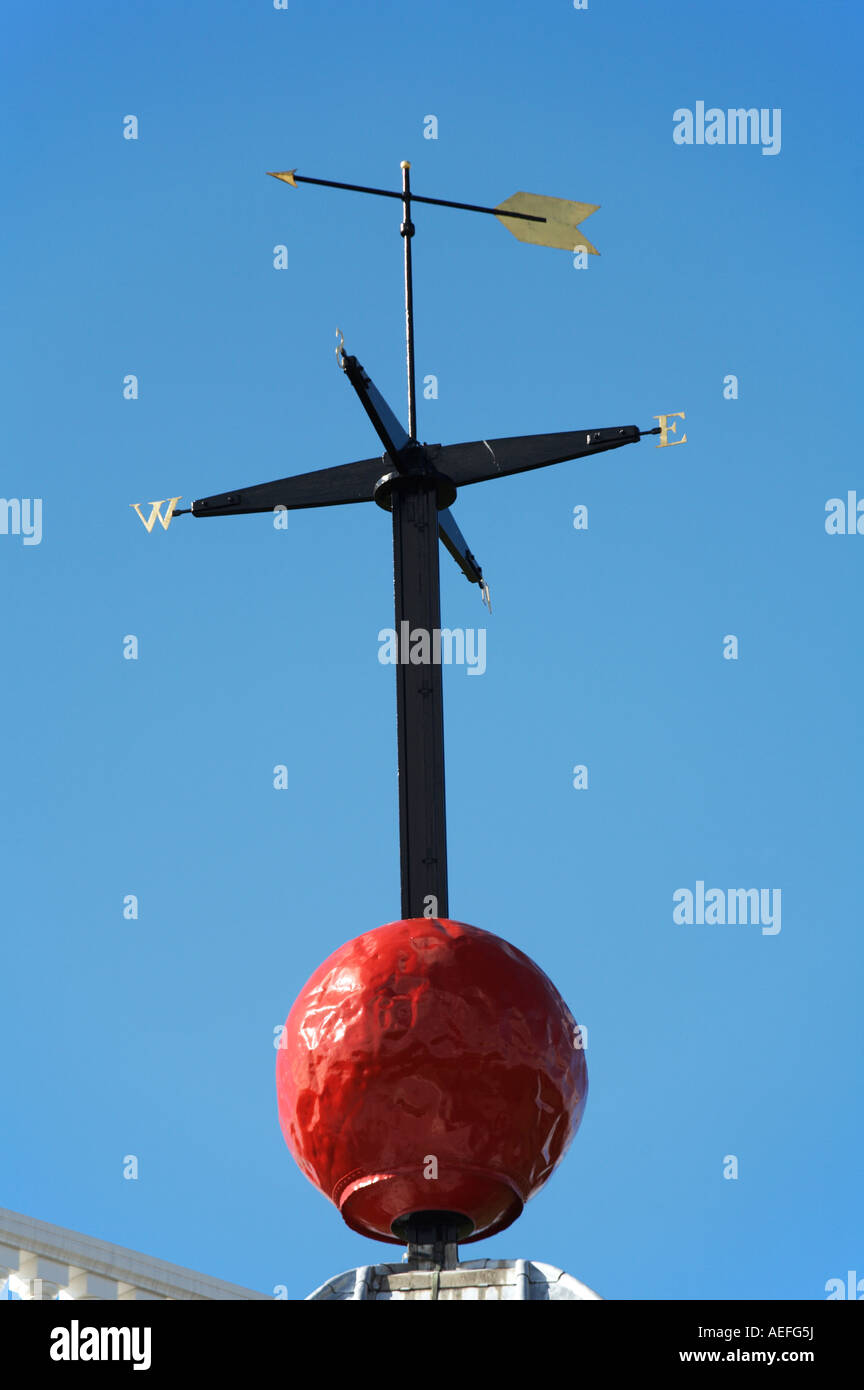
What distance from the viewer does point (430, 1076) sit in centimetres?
1154

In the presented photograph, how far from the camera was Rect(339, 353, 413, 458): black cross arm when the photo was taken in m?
12.9

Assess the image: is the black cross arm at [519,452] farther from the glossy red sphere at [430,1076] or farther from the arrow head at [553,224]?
the glossy red sphere at [430,1076]

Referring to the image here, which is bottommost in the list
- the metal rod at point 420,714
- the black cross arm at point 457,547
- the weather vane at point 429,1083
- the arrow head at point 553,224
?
the weather vane at point 429,1083

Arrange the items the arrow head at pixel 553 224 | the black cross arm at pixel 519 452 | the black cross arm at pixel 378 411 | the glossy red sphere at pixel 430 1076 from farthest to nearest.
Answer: the arrow head at pixel 553 224 < the black cross arm at pixel 519 452 < the black cross arm at pixel 378 411 < the glossy red sphere at pixel 430 1076

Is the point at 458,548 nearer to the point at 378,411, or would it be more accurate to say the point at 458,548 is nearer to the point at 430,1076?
the point at 378,411

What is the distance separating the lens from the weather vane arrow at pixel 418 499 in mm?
13039

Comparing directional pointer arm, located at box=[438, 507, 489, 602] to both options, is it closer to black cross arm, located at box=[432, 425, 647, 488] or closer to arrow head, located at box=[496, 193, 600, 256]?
black cross arm, located at box=[432, 425, 647, 488]

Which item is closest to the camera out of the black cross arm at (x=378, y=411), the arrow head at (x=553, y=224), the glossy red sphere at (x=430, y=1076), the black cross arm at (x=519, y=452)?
the glossy red sphere at (x=430, y=1076)

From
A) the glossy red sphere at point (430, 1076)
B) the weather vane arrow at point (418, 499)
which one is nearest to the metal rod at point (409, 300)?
the weather vane arrow at point (418, 499)

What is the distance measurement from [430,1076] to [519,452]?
4.51 meters

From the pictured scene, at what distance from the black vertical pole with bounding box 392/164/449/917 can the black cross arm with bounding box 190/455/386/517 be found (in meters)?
0.24

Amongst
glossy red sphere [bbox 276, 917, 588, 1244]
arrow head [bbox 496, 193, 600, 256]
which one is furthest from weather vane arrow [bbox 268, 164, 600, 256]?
glossy red sphere [bbox 276, 917, 588, 1244]
